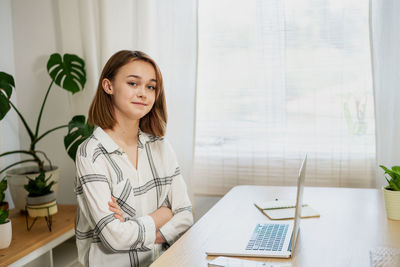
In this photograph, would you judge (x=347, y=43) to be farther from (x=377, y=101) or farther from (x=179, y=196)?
(x=179, y=196)

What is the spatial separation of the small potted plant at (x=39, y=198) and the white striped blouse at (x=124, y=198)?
949mm

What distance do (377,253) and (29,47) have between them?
2763mm

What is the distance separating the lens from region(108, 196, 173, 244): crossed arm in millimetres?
1636

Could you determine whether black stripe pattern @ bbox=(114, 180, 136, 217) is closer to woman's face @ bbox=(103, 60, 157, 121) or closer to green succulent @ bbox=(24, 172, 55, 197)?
woman's face @ bbox=(103, 60, 157, 121)

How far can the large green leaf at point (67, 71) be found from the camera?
9.42ft

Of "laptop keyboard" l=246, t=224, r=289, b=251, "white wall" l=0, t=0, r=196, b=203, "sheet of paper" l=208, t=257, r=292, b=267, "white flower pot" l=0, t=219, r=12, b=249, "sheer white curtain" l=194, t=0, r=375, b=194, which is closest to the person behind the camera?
"sheet of paper" l=208, t=257, r=292, b=267

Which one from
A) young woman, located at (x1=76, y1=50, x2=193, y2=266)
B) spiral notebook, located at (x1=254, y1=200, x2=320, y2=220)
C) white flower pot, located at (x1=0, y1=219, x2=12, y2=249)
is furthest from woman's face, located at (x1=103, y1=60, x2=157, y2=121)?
white flower pot, located at (x1=0, y1=219, x2=12, y2=249)

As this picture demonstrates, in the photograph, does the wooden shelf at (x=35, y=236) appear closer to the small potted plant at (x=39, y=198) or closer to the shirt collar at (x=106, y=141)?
the small potted plant at (x=39, y=198)

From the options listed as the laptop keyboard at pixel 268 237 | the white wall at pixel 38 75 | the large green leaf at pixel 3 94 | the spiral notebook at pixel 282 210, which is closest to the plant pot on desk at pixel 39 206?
the large green leaf at pixel 3 94

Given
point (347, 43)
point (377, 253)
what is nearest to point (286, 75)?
point (347, 43)

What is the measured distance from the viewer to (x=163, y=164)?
6.24 ft

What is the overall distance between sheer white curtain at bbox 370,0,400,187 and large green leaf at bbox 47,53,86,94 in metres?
1.79

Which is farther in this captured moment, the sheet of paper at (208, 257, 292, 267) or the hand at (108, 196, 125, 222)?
the hand at (108, 196, 125, 222)

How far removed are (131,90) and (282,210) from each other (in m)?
0.79
